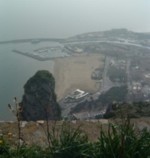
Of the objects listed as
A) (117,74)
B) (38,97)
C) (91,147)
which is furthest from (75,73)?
(91,147)

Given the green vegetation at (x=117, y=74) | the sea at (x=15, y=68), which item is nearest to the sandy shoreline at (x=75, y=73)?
the sea at (x=15, y=68)

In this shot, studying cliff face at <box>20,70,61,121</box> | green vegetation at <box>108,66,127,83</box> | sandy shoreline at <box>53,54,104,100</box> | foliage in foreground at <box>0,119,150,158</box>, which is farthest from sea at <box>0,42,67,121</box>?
foliage in foreground at <box>0,119,150,158</box>

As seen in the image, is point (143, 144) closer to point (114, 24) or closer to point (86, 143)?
point (86, 143)

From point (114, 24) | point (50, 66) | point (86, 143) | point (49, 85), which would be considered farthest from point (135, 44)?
point (86, 143)

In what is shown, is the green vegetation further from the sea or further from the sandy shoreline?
the sea

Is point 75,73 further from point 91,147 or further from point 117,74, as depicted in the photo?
point 91,147

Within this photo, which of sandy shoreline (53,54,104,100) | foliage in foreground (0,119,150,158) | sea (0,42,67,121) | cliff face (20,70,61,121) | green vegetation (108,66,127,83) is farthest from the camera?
green vegetation (108,66,127,83)

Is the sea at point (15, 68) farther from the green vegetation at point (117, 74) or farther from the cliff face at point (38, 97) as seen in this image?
the green vegetation at point (117, 74)
